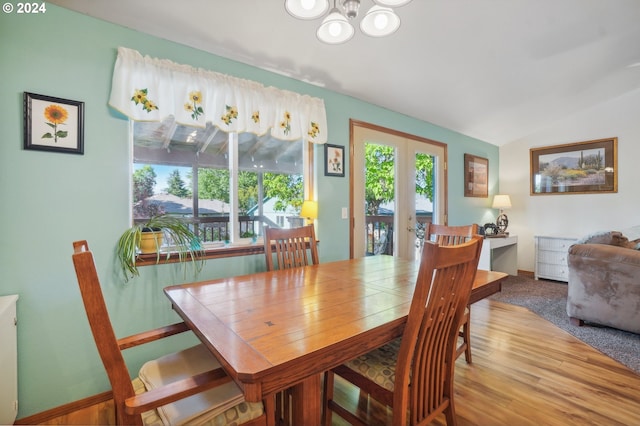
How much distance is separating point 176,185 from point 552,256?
5218 millimetres

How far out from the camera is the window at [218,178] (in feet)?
6.83

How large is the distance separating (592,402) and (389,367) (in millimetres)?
1467

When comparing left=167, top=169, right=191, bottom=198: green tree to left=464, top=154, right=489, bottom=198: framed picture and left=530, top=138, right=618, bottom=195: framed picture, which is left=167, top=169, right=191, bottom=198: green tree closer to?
left=464, top=154, right=489, bottom=198: framed picture

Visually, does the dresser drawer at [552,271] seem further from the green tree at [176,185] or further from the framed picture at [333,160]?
the green tree at [176,185]

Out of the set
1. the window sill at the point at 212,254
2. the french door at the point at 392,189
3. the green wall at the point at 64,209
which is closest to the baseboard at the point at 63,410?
the green wall at the point at 64,209

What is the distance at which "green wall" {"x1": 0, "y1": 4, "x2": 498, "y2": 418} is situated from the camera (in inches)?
62.5

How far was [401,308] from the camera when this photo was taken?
1247 mm

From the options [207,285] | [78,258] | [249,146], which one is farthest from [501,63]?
[78,258]

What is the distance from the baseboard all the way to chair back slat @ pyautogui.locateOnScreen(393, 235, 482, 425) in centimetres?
180

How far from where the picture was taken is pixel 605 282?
2662 mm

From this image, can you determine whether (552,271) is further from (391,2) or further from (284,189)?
(391,2)

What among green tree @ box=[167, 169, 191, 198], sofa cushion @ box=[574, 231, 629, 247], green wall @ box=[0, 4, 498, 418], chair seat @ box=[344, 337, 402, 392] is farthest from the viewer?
sofa cushion @ box=[574, 231, 629, 247]

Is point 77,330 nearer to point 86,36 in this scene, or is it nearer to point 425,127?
point 86,36

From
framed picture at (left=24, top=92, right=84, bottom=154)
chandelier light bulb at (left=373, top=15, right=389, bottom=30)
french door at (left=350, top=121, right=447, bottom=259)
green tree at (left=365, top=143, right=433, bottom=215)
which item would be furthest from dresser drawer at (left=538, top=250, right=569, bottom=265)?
framed picture at (left=24, top=92, right=84, bottom=154)
